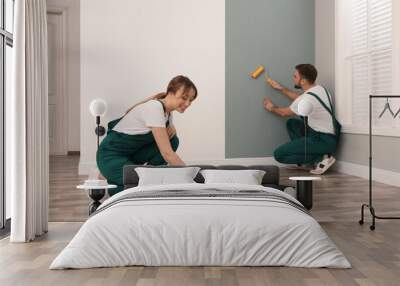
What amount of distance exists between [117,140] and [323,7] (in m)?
4.56

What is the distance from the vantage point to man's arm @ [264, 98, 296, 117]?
8925 millimetres

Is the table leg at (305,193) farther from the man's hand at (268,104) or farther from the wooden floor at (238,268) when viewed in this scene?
the man's hand at (268,104)

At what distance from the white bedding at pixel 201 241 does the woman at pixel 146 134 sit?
6.89 feet

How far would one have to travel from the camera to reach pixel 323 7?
905 cm

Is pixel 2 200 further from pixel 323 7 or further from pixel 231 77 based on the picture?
pixel 323 7

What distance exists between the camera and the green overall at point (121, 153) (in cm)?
586

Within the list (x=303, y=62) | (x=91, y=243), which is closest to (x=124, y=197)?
(x=91, y=243)

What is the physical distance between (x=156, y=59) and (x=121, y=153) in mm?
3274

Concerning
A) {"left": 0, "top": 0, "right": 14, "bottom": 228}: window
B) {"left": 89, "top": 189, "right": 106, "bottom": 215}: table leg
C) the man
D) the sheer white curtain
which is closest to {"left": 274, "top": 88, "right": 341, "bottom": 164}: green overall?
the man

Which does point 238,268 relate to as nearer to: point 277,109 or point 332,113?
point 332,113

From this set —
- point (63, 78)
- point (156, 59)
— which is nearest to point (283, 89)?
point (156, 59)

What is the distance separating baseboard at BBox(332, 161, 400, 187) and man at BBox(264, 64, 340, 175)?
0.21 m

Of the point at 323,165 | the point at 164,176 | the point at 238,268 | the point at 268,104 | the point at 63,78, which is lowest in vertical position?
the point at 238,268

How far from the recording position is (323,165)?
27.5 ft
